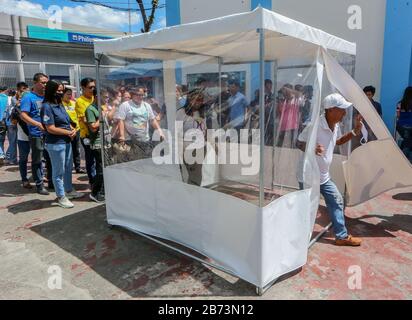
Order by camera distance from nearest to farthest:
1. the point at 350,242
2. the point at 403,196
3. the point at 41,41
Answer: the point at 350,242 → the point at 403,196 → the point at 41,41

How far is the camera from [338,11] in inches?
295

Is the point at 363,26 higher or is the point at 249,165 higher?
the point at 363,26

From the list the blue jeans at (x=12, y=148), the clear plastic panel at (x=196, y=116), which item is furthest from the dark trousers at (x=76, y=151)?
the clear plastic panel at (x=196, y=116)

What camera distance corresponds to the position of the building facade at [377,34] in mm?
7039

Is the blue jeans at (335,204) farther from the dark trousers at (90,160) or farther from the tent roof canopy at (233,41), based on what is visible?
the dark trousers at (90,160)

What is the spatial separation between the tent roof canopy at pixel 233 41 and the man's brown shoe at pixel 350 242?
1.97 meters

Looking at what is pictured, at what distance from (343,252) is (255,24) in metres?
2.46

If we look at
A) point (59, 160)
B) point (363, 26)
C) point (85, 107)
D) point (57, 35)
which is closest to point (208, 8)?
point (363, 26)

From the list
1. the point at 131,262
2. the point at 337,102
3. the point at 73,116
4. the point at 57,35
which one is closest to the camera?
the point at 337,102

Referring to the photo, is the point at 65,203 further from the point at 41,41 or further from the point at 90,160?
the point at 41,41

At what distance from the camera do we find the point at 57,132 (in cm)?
459

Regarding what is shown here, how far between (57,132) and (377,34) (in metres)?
6.58

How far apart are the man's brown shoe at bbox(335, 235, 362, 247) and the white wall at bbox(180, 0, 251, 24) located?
274 inches

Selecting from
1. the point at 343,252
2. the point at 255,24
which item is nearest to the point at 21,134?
the point at 255,24
